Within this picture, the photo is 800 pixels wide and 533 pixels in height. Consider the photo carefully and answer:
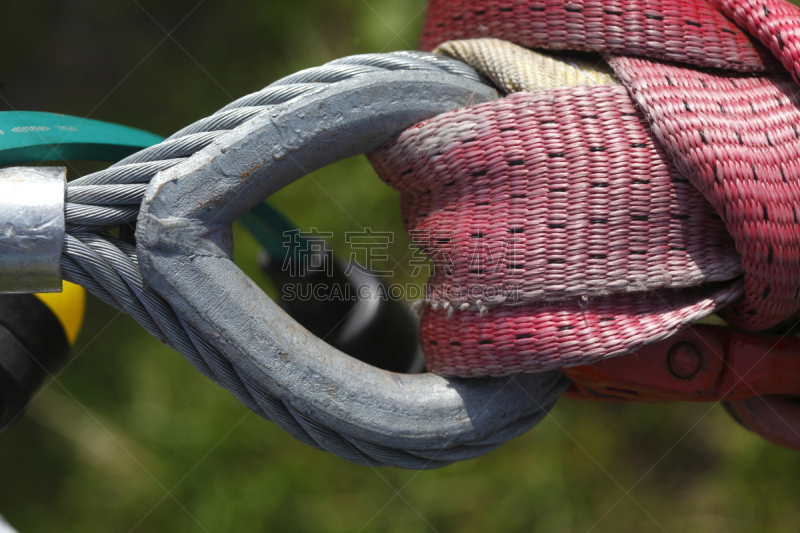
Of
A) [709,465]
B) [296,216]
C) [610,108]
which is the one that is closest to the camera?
[610,108]

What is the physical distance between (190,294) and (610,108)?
0.35m

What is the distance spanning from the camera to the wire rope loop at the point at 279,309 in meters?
0.47

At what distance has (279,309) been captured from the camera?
50cm

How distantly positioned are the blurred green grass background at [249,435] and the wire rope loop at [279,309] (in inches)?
24.9

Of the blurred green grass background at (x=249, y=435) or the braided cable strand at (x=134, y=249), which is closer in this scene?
the braided cable strand at (x=134, y=249)

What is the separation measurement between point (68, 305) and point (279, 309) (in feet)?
1.10

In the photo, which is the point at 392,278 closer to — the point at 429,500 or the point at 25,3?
the point at 429,500

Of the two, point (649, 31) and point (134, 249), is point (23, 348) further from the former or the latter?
point (649, 31)

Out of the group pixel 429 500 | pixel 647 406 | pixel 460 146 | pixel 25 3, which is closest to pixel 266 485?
pixel 429 500

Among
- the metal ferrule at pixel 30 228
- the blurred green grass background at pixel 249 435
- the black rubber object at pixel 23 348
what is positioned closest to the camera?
the metal ferrule at pixel 30 228

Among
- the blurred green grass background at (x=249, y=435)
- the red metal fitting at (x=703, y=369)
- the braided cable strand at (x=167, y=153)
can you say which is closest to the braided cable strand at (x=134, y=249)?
the braided cable strand at (x=167, y=153)

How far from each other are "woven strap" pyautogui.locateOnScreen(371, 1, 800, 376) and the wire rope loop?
45mm

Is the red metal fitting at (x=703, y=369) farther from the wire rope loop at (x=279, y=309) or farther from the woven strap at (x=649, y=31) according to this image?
the woven strap at (x=649, y=31)

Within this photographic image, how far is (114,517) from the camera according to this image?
116cm
